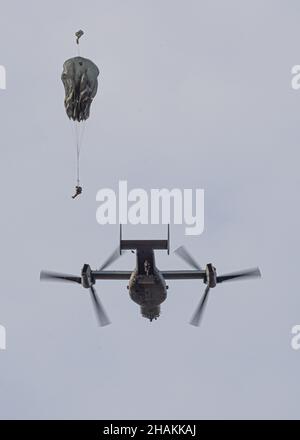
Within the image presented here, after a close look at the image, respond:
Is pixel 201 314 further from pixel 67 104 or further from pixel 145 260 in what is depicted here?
pixel 67 104

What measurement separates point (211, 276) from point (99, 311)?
9080 millimetres

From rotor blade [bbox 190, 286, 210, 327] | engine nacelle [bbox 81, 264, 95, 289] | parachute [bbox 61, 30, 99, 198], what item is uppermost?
parachute [bbox 61, 30, 99, 198]

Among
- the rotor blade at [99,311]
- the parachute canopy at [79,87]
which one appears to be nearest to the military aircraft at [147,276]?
the rotor blade at [99,311]

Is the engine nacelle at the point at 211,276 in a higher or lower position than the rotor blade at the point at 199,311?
higher

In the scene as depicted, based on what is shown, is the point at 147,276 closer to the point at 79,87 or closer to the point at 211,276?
the point at 211,276

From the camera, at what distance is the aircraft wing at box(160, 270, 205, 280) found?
88750 mm

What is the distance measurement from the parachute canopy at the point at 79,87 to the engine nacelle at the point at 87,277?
11.2 metres

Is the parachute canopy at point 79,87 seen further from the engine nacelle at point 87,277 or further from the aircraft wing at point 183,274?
the aircraft wing at point 183,274

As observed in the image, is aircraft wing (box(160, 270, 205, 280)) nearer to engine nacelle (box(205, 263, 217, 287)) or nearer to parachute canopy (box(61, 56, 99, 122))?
engine nacelle (box(205, 263, 217, 287))

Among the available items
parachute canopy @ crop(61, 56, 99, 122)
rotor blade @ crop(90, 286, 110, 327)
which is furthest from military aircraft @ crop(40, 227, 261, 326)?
parachute canopy @ crop(61, 56, 99, 122)

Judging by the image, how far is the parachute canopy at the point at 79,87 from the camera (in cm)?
8612

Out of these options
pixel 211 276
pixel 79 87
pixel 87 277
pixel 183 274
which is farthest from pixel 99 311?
pixel 79 87

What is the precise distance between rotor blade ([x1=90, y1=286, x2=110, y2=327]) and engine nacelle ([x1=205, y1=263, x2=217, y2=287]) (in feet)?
27.4
